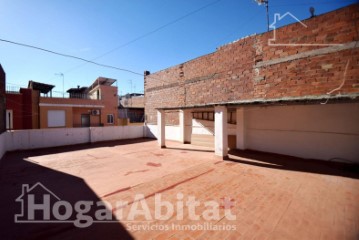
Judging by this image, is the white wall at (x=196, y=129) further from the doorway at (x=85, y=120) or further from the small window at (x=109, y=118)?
the doorway at (x=85, y=120)

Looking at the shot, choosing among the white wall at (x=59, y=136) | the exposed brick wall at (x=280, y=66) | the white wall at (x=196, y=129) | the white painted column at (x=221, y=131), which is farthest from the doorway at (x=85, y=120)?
the white painted column at (x=221, y=131)

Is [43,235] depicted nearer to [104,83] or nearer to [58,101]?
[58,101]

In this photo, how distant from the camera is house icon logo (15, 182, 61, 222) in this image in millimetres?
3750

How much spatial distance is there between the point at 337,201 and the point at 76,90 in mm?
31952

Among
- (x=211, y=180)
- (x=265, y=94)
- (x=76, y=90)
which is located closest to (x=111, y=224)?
(x=211, y=180)

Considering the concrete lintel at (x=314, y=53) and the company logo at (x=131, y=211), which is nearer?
the company logo at (x=131, y=211)

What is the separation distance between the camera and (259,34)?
9.43m

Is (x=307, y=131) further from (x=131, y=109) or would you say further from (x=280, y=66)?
(x=131, y=109)

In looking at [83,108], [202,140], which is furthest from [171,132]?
[83,108]

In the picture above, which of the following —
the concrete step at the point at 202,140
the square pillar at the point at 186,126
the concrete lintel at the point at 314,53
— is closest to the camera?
the concrete lintel at the point at 314,53

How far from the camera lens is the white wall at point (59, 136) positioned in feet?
36.0

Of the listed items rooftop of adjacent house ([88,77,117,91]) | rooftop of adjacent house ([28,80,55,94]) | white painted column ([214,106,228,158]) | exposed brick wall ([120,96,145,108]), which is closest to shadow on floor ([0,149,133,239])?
white painted column ([214,106,228,158])

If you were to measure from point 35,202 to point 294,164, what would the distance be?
9.13m

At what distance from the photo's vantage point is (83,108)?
22.1 m
